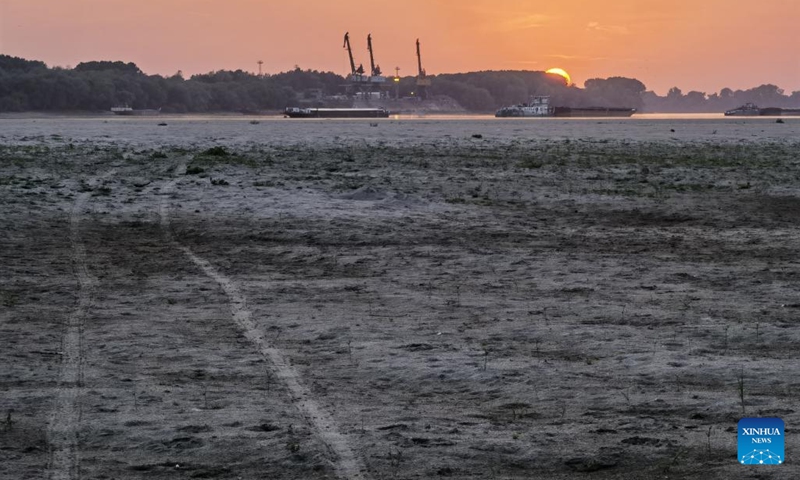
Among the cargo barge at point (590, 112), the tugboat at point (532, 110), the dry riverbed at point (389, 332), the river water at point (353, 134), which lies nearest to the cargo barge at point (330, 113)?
the tugboat at point (532, 110)

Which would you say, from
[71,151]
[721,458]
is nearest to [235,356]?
[721,458]

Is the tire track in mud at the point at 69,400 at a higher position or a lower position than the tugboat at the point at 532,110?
higher

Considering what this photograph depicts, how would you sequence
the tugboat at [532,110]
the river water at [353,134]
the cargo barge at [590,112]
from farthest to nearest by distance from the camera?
1. the tugboat at [532,110]
2. the cargo barge at [590,112]
3. the river water at [353,134]

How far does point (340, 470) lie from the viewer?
6.88 metres

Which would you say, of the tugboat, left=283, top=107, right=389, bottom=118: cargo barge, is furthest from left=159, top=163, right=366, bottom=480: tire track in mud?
the tugboat

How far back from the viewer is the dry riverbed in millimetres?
7277

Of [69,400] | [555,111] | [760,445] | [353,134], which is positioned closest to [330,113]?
[555,111]

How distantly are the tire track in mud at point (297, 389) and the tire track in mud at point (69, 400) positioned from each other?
4.89 feet

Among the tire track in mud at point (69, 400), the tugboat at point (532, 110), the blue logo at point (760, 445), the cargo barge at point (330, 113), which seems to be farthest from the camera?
the tugboat at point (532, 110)

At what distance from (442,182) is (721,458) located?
60.7ft

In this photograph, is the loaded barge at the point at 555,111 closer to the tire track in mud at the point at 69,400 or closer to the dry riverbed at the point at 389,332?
the dry riverbed at the point at 389,332

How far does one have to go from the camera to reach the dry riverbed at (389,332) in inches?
287

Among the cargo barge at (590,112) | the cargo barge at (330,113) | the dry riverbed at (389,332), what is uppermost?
the dry riverbed at (389,332)

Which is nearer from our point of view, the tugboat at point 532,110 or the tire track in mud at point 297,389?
the tire track in mud at point 297,389
